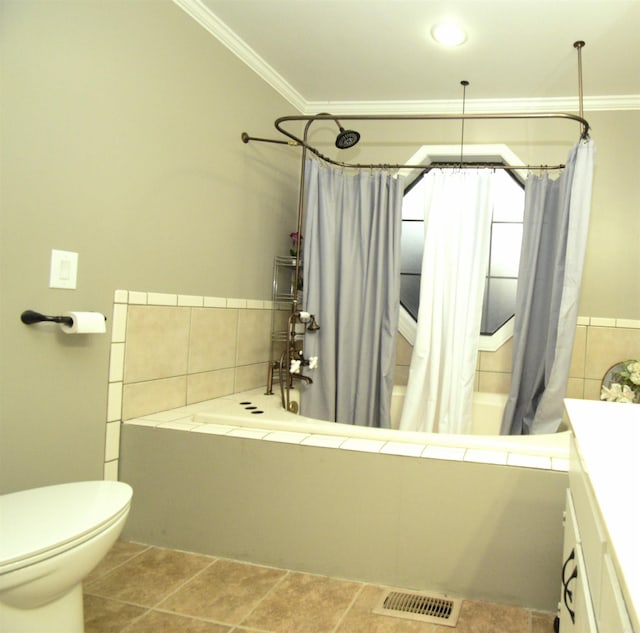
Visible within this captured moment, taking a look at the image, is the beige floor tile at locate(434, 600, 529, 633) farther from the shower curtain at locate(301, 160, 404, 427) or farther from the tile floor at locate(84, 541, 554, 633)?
the shower curtain at locate(301, 160, 404, 427)

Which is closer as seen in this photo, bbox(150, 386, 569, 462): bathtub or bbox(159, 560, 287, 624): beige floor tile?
bbox(159, 560, 287, 624): beige floor tile

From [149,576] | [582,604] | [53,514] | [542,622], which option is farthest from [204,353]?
[582,604]

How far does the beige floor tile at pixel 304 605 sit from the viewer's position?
5.03ft

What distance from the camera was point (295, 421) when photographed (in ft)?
6.84

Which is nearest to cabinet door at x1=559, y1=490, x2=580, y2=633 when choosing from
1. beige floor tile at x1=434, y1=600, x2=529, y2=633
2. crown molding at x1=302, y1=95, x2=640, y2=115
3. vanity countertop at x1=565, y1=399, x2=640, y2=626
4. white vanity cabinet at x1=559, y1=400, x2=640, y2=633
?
white vanity cabinet at x1=559, y1=400, x2=640, y2=633

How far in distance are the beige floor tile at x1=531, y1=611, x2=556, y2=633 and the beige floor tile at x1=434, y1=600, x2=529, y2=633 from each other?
2 cm

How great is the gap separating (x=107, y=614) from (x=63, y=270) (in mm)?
1024

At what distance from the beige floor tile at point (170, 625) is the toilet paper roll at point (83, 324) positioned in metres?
0.85

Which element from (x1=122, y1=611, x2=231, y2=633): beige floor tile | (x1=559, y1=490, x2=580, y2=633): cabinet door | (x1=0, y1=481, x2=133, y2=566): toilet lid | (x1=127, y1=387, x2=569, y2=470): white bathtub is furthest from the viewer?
(x1=127, y1=387, x2=569, y2=470): white bathtub

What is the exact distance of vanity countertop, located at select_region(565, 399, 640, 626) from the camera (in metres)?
0.53

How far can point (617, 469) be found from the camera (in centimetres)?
83

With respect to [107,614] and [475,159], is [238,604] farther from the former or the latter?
[475,159]

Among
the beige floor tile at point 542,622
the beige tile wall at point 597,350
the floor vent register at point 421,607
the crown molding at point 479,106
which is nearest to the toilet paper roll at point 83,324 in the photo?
the floor vent register at point 421,607

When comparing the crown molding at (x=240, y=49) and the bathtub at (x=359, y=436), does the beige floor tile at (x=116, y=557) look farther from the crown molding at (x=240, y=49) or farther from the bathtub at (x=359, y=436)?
the crown molding at (x=240, y=49)
